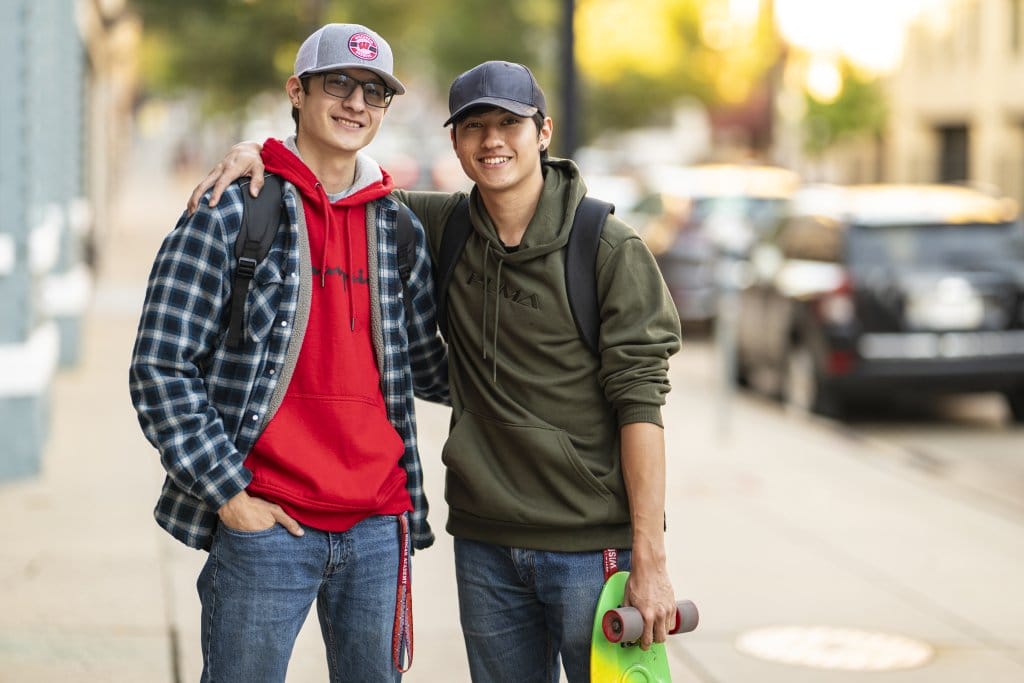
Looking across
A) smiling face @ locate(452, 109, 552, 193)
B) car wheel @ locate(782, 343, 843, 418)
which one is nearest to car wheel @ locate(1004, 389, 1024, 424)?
car wheel @ locate(782, 343, 843, 418)

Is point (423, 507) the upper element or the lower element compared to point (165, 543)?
upper

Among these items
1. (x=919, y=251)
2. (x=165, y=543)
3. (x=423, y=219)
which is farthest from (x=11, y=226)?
(x=919, y=251)

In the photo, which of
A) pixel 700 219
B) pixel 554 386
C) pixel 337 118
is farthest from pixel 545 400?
pixel 700 219

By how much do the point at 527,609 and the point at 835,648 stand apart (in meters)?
2.53

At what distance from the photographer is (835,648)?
18.7ft

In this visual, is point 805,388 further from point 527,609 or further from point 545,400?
point 545,400

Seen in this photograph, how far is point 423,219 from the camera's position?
12.1 feet

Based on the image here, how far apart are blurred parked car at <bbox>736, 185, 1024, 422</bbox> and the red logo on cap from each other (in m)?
8.13

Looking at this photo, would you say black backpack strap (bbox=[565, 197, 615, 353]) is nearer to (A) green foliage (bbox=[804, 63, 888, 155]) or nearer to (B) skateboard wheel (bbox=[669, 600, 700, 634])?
(B) skateboard wheel (bbox=[669, 600, 700, 634])

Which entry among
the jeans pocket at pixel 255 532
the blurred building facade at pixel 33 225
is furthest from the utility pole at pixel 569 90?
the jeans pocket at pixel 255 532

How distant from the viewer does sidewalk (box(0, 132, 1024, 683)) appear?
5.43 metres

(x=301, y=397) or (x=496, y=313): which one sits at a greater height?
(x=496, y=313)

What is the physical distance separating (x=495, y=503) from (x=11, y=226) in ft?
18.2

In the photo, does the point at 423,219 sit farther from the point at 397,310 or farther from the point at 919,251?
the point at 919,251
